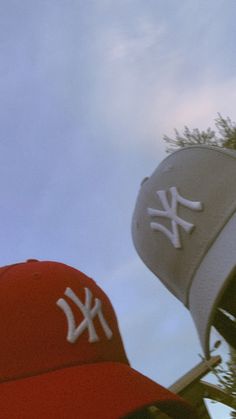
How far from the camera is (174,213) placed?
2.56 metres

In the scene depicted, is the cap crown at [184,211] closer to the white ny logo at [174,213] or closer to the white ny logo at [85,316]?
the white ny logo at [174,213]

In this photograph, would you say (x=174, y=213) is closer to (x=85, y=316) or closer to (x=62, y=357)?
(x=85, y=316)

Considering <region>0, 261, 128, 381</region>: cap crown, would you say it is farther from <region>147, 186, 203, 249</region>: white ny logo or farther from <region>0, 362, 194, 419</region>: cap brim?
<region>147, 186, 203, 249</region>: white ny logo

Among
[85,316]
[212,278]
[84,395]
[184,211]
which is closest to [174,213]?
[184,211]

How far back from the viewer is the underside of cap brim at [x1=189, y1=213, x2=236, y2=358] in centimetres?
231

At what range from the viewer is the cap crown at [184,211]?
2.49 m

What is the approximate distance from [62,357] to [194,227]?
79 cm

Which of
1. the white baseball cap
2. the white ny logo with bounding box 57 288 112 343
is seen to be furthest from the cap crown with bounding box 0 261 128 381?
the white baseball cap

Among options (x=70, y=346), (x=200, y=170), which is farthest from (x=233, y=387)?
(x=200, y=170)

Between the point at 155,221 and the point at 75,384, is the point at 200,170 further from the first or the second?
the point at 75,384

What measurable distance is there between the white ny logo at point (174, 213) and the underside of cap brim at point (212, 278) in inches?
5.8

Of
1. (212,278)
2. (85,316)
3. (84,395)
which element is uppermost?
(85,316)

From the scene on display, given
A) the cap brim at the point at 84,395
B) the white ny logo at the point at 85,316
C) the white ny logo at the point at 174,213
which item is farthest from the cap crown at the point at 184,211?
the cap brim at the point at 84,395

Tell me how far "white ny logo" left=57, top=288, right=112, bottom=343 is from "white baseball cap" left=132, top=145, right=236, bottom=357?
34 centimetres
